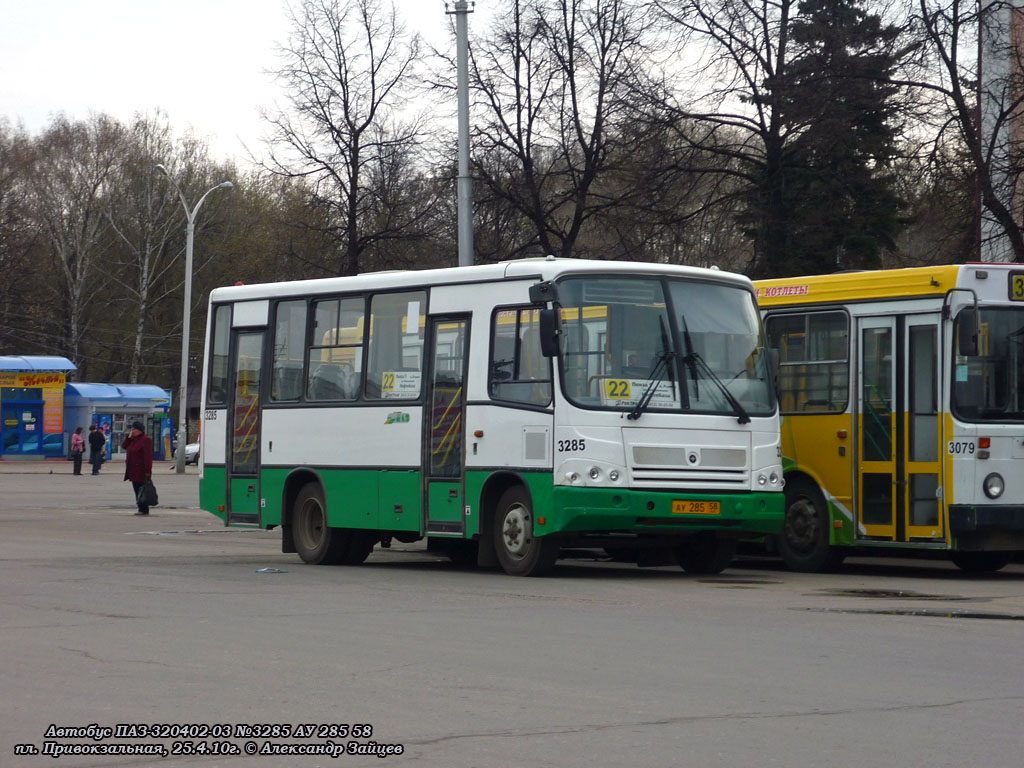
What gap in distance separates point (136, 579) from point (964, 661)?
28.1 feet

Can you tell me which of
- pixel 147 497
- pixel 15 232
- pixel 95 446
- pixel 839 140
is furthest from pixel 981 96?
pixel 15 232

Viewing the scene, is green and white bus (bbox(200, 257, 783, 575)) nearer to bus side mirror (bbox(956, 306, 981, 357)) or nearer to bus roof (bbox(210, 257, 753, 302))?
bus roof (bbox(210, 257, 753, 302))

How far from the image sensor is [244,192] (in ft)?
237

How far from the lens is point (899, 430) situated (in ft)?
53.8

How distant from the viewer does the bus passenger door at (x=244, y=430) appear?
1906 cm

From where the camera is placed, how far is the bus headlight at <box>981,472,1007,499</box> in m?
15.8

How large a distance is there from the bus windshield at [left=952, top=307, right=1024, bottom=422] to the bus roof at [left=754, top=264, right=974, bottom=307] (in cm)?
50

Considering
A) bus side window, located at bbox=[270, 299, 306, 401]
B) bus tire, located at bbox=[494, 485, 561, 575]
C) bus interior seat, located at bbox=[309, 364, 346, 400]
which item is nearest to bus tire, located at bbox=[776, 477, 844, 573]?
bus tire, located at bbox=[494, 485, 561, 575]

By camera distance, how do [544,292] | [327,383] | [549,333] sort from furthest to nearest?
[327,383]
[544,292]
[549,333]

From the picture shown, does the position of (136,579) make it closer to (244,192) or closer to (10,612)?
(10,612)

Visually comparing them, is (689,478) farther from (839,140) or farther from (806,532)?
(839,140)

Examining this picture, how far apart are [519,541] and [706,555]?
2422 millimetres

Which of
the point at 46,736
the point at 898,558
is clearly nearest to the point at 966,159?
the point at 898,558

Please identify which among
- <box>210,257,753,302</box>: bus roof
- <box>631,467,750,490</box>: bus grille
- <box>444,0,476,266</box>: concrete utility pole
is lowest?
<box>631,467,750,490</box>: bus grille
